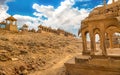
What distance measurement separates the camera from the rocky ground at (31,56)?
27322 mm

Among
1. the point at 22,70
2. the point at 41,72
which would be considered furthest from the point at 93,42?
the point at 22,70

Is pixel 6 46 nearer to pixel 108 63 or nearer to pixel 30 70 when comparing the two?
pixel 30 70

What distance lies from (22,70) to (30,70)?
4.79 ft

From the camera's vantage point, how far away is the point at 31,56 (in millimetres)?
31750

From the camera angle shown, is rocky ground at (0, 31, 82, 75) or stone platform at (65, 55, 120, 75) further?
rocky ground at (0, 31, 82, 75)

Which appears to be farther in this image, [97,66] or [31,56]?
[31,56]

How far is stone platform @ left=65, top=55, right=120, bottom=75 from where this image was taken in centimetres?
1537

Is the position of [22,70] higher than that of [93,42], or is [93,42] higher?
[93,42]

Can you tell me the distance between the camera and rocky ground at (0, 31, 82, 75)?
27.3 metres

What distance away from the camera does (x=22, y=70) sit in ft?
91.7

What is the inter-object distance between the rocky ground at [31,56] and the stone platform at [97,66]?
18.2 ft

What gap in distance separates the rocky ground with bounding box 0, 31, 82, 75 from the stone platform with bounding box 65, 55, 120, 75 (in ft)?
18.2

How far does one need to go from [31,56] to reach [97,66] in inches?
690

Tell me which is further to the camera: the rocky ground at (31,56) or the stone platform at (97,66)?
the rocky ground at (31,56)
